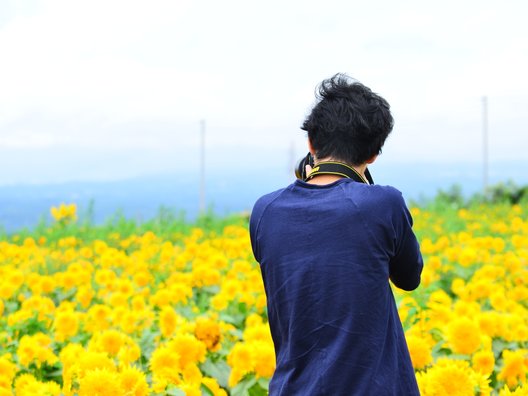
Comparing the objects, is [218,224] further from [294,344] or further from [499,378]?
[294,344]

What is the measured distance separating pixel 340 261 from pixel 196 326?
1059 millimetres

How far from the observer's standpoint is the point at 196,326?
2506mm

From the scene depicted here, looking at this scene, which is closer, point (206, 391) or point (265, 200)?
point (265, 200)

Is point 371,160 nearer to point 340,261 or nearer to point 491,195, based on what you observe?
point 340,261

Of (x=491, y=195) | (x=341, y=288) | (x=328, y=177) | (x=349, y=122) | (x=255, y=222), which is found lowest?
(x=491, y=195)

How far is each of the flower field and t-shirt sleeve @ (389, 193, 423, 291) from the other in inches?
15.1

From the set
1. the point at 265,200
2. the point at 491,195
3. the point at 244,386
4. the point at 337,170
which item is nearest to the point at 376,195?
the point at 337,170

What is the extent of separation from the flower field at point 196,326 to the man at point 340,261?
0.45 meters

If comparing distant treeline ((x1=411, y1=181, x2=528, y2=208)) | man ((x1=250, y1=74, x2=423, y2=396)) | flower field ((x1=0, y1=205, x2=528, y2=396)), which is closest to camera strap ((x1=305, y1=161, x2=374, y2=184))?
man ((x1=250, y1=74, x2=423, y2=396))

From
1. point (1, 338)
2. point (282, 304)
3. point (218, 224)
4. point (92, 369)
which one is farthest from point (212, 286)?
Result: point (218, 224)

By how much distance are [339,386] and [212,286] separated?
7.71 feet

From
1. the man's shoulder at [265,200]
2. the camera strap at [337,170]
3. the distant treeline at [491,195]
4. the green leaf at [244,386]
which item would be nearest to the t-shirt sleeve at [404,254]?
the camera strap at [337,170]

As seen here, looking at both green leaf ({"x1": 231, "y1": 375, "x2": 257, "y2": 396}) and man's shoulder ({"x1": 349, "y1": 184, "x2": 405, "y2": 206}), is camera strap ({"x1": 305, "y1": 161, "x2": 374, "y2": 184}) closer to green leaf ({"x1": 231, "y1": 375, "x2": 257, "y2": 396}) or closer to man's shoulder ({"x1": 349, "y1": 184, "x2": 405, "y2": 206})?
A: man's shoulder ({"x1": 349, "y1": 184, "x2": 405, "y2": 206})

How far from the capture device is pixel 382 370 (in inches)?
64.0
